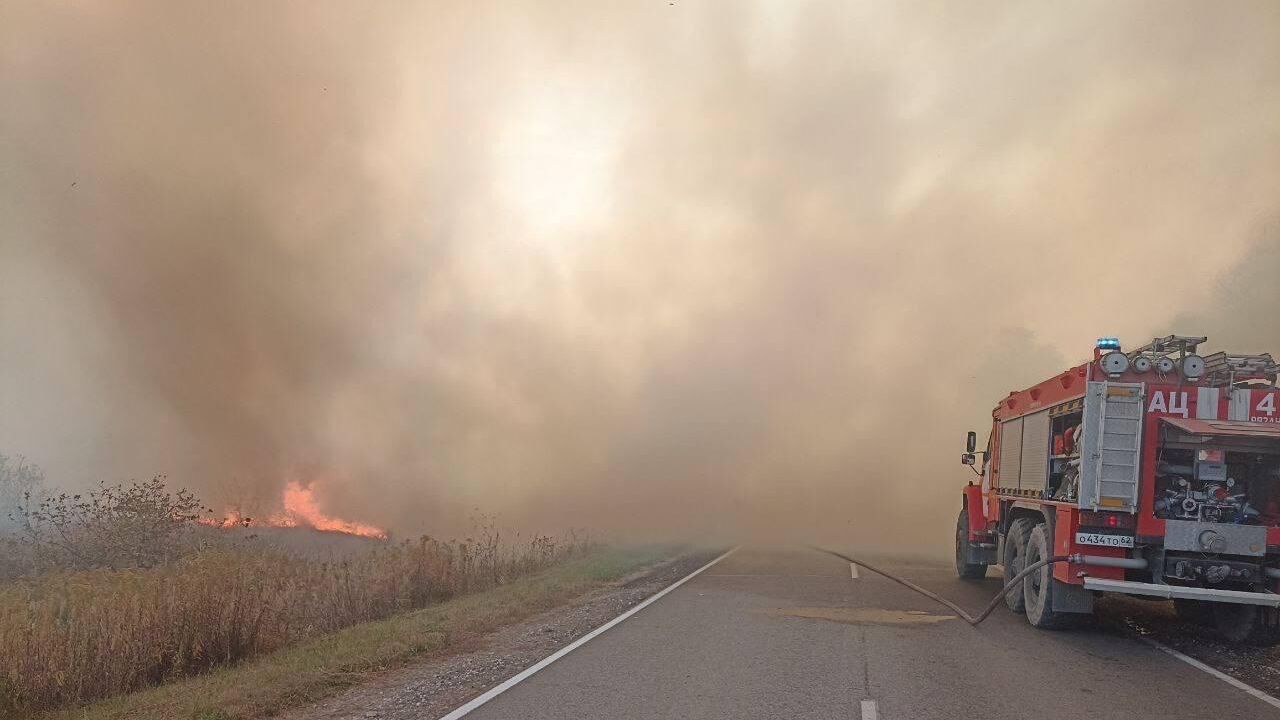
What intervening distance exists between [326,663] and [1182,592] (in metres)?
9.87

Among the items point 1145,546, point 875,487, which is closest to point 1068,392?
point 1145,546

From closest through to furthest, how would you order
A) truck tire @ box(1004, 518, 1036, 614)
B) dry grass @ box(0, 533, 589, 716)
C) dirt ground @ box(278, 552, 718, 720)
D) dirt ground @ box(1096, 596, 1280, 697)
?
dirt ground @ box(278, 552, 718, 720) < dry grass @ box(0, 533, 589, 716) < dirt ground @ box(1096, 596, 1280, 697) < truck tire @ box(1004, 518, 1036, 614)

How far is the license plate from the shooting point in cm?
1145

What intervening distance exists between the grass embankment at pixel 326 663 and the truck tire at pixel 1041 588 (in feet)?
22.7

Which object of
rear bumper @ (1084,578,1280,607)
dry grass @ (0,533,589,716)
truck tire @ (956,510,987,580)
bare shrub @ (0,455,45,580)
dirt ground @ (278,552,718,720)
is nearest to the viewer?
dirt ground @ (278,552,718,720)

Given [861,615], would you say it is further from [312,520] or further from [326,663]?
[312,520]

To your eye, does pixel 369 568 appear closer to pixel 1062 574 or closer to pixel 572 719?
pixel 572 719

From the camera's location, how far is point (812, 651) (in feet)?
32.2

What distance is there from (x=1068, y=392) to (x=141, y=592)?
12.0 meters

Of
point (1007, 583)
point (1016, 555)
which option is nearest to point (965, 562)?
point (1016, 555)

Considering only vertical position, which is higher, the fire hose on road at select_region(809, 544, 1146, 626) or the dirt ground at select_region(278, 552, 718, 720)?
the fire hose on road at select_region(809, 544, 1146, 626)

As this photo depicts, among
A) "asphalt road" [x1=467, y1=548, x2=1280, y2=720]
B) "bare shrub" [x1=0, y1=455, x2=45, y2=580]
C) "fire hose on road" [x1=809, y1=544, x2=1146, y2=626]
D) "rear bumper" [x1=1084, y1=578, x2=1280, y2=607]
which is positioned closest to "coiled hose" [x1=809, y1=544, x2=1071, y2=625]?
"fire hose on road" [x1=809, y1=544, x2=1146, y2=626]

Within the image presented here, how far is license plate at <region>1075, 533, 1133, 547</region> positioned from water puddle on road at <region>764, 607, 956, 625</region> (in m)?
2.21

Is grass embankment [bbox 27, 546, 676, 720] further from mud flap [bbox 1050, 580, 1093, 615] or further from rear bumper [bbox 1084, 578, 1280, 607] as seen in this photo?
rear bumper [bbox 1084, 578, 1280, 607]
